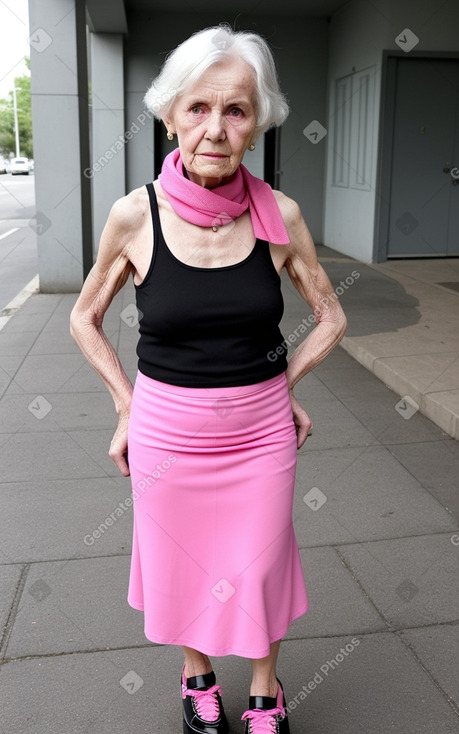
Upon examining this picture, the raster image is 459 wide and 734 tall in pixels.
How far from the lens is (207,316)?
2127 mm

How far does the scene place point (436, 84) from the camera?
42.2ft

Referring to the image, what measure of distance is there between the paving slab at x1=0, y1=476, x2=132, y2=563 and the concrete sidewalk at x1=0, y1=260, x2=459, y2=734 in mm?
11

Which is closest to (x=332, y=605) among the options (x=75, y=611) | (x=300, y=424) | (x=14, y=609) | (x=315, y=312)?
(x=75, y=611)

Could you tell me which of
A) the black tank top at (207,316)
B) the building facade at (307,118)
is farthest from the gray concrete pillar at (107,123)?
the black tank top at (207,316)

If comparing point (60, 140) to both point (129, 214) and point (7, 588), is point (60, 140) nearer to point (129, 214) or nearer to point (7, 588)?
point (7, 588)

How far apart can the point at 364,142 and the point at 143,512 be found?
40.3ft

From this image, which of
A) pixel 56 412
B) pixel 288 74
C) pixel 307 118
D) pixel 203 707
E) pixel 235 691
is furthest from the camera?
pixel 307 118

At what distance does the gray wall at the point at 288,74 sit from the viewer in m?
15.6

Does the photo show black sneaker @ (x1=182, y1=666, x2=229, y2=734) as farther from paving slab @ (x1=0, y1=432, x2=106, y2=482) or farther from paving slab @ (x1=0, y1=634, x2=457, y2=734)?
paving slab @ (x1=0, y1=432, x2=106, y2=482)

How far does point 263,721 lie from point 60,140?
9255 millimetres

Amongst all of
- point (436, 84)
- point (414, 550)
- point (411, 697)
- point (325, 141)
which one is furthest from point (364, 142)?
point (411, 697)

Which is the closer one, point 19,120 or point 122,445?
point 122,445

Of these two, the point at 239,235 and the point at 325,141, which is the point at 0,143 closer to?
the point at 325,141

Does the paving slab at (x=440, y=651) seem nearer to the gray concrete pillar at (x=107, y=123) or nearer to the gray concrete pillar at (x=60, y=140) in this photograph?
the gray concrete pillar at (x=60, y=140)
